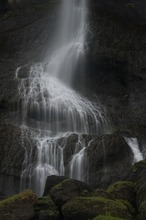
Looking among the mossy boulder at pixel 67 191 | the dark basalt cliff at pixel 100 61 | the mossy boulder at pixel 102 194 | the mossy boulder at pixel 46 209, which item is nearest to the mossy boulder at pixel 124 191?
the mossy boulder at pixel 102 194

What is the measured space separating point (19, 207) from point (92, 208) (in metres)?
2.64

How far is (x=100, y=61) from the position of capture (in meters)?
36.6

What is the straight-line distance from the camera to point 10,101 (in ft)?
104

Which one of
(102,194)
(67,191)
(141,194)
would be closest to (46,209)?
(67,191)

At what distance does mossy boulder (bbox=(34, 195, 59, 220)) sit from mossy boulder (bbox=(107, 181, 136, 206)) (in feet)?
7.39

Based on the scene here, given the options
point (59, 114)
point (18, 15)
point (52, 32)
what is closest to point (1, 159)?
point (59, 114)

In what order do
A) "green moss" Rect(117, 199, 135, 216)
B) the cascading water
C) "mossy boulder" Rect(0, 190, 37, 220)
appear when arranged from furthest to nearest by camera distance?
1. the cascading water
2. "green moss" Rect(117, 199, 135, 216)
3. "mossy boulder" Rect(0, 190, 37, 220)

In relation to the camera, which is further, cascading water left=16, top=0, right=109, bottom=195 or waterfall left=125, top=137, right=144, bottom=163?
waterfall left=125, top=137, right=144, bottom=163

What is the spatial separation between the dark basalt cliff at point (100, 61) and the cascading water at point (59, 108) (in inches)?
31.4

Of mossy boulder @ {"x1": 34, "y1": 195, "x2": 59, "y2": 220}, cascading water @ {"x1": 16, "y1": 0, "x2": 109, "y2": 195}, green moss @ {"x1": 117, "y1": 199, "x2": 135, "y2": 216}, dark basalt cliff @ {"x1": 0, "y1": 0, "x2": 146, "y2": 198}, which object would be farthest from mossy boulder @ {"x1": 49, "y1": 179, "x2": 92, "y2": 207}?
dark basalt cliff @ {"x1": 0, "y1": 0, "x2": 146, "y2": 198}

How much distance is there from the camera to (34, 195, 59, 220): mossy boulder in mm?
14426

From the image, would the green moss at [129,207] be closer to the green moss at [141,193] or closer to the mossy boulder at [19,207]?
the green moss at [141,193]

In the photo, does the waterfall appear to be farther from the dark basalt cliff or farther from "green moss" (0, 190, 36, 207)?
"green moss" (0, 190, 36, 207)

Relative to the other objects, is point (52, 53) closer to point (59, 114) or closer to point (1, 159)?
point (59, 114)
